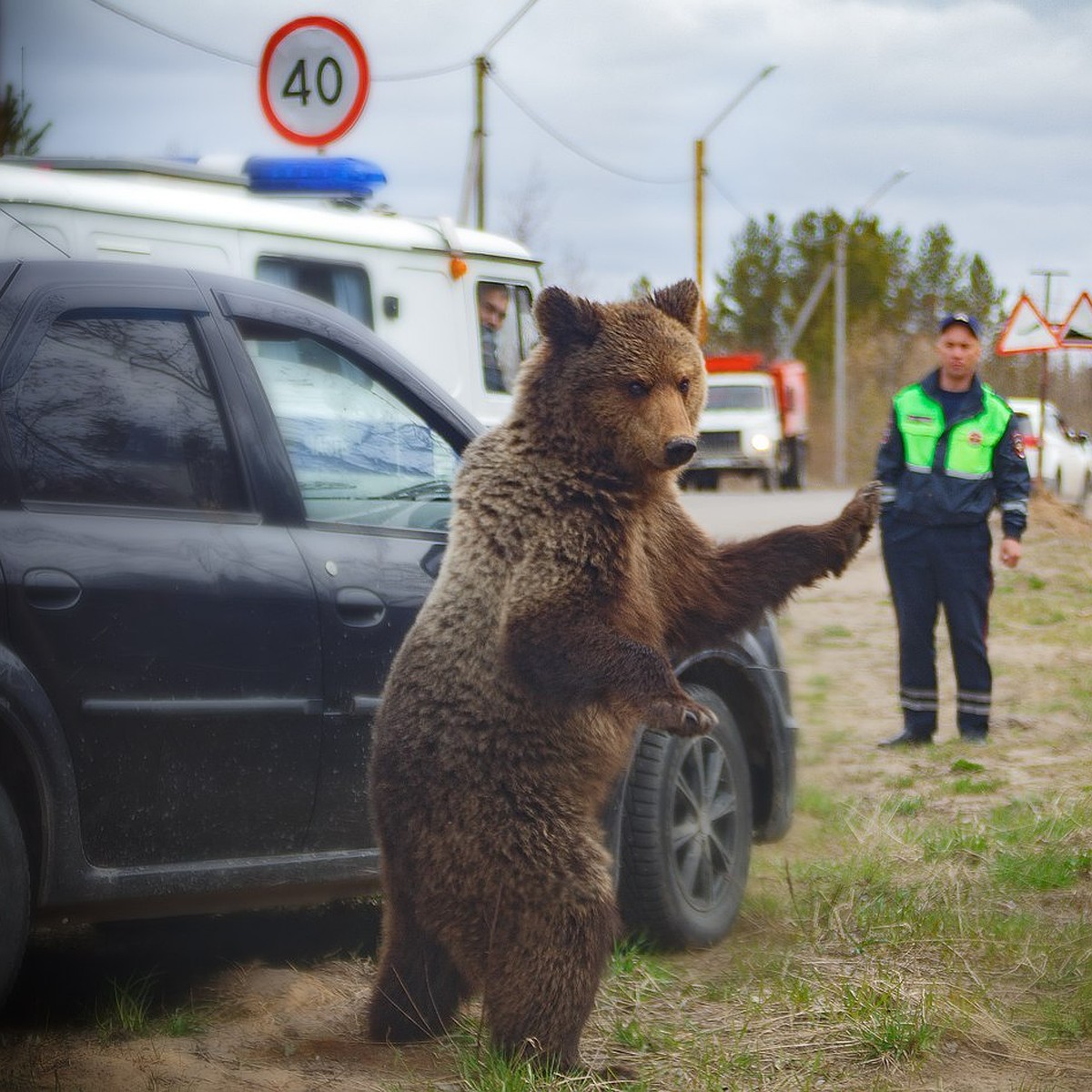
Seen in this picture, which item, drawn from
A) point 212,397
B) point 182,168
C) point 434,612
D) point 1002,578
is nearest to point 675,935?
point 434,612

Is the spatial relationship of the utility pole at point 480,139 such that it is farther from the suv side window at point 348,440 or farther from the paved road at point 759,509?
the paved road at point 759,509

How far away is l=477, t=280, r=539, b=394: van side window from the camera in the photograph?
9.59 metres

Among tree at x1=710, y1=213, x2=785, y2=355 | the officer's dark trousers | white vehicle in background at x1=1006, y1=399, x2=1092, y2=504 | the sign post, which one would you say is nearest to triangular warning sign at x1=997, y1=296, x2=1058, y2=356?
the sign post

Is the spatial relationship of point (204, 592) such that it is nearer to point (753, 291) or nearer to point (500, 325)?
point (500, 325)

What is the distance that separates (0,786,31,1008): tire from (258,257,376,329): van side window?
5722 millimetres

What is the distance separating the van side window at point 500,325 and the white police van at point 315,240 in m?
0.01

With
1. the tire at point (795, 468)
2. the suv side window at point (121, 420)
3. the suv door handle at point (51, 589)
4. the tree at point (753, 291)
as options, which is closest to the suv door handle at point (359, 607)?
the suv side window at point (121, 420)

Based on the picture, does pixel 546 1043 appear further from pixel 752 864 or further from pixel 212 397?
pixel 752 864

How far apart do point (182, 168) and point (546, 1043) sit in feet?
21.1

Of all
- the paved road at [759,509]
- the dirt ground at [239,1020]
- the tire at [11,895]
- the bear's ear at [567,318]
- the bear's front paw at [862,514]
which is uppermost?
the bear's ear at [567,318]

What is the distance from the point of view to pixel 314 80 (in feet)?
21.6

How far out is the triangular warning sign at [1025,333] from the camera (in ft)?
25.3

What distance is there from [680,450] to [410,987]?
49.3 inches

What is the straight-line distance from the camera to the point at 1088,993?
13.5ft
